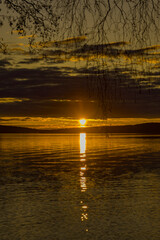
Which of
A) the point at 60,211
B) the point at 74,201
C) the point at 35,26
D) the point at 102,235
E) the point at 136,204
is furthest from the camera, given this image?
the point at 74,201

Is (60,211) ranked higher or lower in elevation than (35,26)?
lower

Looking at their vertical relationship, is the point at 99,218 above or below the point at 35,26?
below

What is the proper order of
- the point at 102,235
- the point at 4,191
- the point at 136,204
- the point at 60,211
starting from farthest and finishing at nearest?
the point at 4,191
the point at 136,204
the point at 60,211
the point at 102,235

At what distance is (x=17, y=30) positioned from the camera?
8.76 m

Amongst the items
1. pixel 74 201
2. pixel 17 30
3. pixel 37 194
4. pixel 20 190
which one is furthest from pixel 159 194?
pixel 17 30

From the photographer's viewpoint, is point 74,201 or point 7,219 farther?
point 74,201

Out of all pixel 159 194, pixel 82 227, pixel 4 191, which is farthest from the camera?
pixel 4 191

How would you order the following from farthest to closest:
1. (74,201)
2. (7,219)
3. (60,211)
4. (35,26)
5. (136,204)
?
(74,201), (136,204), (60,211), (7,219), (35,26)

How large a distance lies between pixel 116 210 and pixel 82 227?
200 inches

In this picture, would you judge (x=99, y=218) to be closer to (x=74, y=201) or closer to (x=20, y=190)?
(x=74, y=201)

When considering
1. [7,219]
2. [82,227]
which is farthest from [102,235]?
[7,219]

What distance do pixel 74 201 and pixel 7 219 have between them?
762cm

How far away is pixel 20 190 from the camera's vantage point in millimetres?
Answer: 34281

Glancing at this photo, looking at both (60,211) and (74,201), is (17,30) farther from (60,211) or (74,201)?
(74,201)
